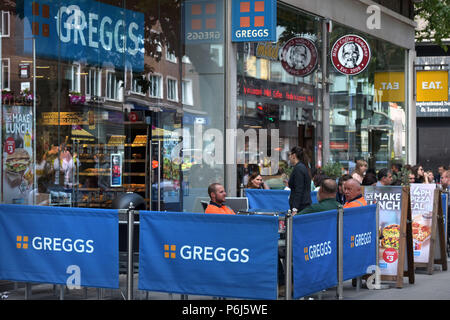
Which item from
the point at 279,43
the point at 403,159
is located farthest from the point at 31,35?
the point at 403,159

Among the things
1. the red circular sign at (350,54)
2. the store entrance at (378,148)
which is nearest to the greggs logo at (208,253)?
the red circular sign at (350,54)

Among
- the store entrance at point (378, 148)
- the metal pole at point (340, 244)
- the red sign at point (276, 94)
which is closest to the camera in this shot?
the metal pole at point (340, 244)

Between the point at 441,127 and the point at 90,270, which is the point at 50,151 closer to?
the point at 90,270

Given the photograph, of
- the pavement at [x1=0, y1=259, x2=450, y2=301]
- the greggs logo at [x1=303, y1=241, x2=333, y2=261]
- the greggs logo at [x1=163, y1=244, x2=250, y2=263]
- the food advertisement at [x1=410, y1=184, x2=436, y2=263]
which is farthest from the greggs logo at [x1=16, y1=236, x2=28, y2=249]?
the food advertisement at [x1=410, y1=184, x2=436, y2=263]

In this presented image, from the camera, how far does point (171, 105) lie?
56.8 ft

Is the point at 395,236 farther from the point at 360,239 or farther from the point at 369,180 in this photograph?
the point at 369,180

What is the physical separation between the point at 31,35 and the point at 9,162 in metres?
2.08

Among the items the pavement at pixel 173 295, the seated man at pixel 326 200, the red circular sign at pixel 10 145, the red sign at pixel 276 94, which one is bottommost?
the pavement at pixel 173 295

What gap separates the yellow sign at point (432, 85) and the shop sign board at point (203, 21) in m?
14.8

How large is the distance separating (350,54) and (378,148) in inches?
269

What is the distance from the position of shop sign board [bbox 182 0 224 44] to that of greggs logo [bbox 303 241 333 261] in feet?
29.9

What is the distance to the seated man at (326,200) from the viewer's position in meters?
10.4

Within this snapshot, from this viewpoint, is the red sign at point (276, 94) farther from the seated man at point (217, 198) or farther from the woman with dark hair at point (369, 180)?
the seated man at point (217, 198)
